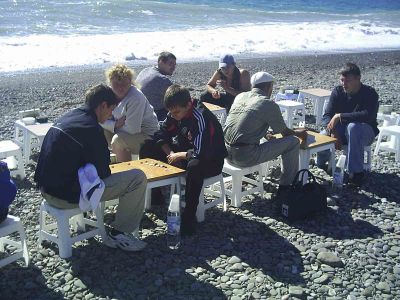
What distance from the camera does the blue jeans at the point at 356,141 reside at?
615 centimetres

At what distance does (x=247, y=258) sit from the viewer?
453 centimetres

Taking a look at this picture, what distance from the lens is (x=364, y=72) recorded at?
14914mm

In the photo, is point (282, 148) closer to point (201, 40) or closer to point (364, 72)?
point (364, 72)

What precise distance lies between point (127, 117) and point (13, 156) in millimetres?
1664

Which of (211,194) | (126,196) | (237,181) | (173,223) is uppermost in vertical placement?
(126,196)

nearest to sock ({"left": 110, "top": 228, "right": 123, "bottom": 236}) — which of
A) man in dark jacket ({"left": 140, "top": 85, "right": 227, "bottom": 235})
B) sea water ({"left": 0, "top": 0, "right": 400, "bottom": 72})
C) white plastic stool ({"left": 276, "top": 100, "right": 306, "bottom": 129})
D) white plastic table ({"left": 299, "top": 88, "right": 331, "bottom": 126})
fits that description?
man in dark jacket ({"left": 140, "top": 85, "right": 227, "bottom": 235})

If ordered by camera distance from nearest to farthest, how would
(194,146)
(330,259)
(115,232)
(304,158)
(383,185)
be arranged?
(330,259), (115,232), (194,146), (304,158), (383,185)

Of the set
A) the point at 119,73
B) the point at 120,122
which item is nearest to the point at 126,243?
the point at 120,122

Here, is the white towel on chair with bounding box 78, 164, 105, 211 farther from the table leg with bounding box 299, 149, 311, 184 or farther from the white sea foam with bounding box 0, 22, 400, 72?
the white sea foam with bounding box 0, 22, 400, 72

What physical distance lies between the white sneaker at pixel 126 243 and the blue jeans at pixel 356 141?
9.24 ft

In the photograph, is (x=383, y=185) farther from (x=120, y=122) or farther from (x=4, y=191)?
(x=4, y=191)

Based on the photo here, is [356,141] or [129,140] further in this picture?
[356,141]

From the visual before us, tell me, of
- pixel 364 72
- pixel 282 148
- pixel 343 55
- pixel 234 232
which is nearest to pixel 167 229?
pixel 234 232

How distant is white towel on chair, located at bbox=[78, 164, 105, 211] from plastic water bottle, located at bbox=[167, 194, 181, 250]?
0.75 metres
